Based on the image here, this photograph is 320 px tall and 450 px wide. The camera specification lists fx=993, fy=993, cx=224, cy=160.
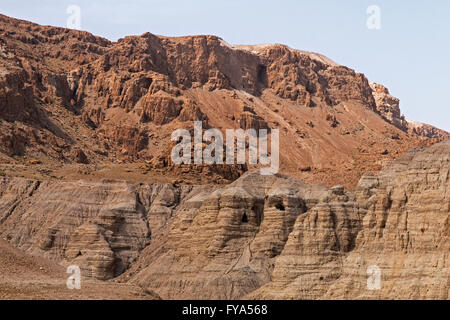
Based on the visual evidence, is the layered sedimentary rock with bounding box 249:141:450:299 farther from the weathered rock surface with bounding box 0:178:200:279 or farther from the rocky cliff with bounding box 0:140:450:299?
the weathered rock surface with bounding box 0:178:200:279

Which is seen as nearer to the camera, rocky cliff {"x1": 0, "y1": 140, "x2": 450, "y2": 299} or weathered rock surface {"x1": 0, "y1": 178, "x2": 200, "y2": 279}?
rocky cliff {"x1": 0, "y1": 140, "x2": 450, "y2": 299}

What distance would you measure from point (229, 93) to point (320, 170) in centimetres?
3991

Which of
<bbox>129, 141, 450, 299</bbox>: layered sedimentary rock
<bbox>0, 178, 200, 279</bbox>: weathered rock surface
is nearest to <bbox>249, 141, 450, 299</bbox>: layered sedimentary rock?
<bbox>129, 141, 450, 299</bbox>: layered sedimentary rock

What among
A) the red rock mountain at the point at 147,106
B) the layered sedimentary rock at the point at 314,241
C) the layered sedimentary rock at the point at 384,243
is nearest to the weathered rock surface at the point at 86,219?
the layered sedimentary rock at the point at 314,241

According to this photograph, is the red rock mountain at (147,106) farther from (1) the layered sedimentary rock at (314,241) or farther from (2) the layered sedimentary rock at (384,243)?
(2) the layered sedimentary rock at (384,243)

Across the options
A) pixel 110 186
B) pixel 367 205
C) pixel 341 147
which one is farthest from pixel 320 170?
pixel 367 205

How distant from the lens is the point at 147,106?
543ft

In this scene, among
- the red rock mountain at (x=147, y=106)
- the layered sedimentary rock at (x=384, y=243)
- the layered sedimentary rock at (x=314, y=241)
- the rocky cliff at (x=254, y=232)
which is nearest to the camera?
the layered sedimentary rock at (x=384, y=243)

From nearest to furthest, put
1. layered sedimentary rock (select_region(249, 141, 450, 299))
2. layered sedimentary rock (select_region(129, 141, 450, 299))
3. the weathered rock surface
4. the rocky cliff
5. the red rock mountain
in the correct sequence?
layered sedimentary rock (select_region(249, 141, 450, 299)) → layered sedimentary rock (select_region(129, 141, 450, 299)) → the rocky cliff → the weathered rock surface → the red rock mountain

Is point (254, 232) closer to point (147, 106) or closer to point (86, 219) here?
point (86, 219)

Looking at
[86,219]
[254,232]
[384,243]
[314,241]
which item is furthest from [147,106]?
[384,243]

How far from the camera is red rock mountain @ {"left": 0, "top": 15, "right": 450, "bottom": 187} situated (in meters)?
144

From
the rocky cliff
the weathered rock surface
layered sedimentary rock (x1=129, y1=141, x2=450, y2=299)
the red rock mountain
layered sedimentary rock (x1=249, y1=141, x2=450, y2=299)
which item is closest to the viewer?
layered sedimentary rock (x1=249, y1=141, x2=450, y2=299)

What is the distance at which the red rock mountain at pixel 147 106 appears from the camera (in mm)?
143625
